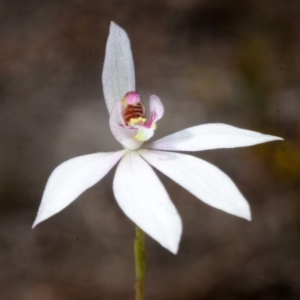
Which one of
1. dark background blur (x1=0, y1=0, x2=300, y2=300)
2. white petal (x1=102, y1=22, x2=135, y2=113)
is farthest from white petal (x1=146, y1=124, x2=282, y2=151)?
dark background blur (x1=0, y1=0, x2=300, y2=300)

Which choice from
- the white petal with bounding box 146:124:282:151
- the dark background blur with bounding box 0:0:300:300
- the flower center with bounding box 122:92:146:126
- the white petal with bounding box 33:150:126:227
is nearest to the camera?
the white petal with bounding box 33:150:126:227

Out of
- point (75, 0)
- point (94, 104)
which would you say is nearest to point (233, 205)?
point (94, 104)

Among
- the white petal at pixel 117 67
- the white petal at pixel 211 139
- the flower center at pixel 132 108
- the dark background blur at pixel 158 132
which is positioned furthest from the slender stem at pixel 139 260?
the dark background blur at pixel 158 132

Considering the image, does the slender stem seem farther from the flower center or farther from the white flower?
the flower center

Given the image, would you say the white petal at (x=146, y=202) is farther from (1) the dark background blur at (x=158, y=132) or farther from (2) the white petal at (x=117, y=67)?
(1) the dark background blur at (x=158, y=132)

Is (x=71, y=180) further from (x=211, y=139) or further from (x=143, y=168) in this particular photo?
(x=211, y=139)

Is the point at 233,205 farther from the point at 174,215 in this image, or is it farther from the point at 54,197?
the point at 54,197
